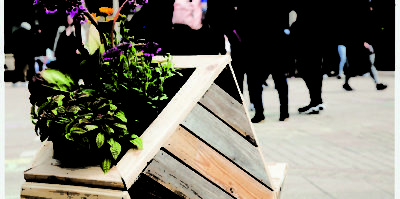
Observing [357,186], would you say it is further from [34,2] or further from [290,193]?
[34,2]

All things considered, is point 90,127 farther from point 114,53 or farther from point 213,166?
point 213,166

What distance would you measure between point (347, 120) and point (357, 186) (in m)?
3.02

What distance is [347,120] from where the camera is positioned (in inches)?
255

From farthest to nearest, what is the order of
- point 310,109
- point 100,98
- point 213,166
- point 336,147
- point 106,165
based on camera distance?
point 310,109, point 336,147, point 213,166, point 100,98, point 106,165

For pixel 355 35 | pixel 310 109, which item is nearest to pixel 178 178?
pixel 310 109

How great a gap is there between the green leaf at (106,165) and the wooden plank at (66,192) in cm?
5

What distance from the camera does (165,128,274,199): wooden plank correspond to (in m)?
1.42

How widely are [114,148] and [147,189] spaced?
15 centimetres

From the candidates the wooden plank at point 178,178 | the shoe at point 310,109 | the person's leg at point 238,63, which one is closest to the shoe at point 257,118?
the person's leg at point 238,63

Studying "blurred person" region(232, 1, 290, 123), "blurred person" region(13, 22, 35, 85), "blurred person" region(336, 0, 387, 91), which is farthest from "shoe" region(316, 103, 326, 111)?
"blurred person" region(13, 22, 35, 85)

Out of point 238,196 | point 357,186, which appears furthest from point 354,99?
point 238,196

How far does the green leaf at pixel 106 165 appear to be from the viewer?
1.25 metres

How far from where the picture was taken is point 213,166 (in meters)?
1.48

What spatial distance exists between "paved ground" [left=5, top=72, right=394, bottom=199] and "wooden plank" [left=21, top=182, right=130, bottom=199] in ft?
7.70
